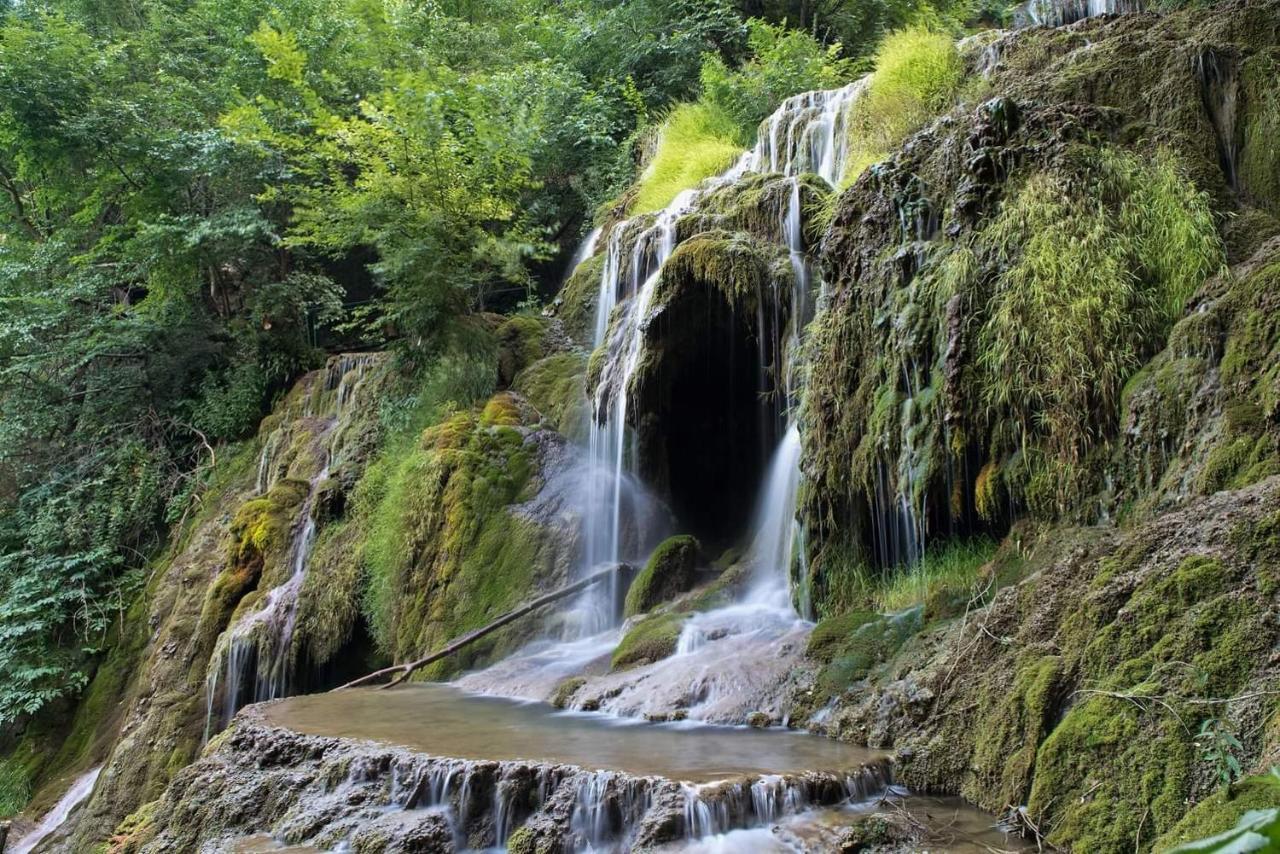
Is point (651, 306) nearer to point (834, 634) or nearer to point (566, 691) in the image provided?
point (566, 691)

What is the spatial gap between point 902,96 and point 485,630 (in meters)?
7.28

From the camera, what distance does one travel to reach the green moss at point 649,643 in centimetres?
640

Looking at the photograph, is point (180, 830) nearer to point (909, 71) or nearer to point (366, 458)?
point (366, 458)

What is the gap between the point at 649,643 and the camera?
256 inches

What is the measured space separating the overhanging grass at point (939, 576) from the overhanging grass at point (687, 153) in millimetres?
7642

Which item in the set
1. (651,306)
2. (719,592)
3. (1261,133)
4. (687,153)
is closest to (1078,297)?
(1261,133)

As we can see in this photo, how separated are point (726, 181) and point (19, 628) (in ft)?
37.0

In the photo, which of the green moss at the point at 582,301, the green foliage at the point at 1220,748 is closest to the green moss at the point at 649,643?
the green foliage at the point at 1220,748

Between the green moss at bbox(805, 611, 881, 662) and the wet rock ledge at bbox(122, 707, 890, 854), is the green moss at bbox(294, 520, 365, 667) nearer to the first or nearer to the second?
the wet rock ledge at bbox(122, 707, 890, 854)

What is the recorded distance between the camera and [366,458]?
10977 millimetres

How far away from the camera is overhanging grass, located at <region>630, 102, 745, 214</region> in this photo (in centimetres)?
1229

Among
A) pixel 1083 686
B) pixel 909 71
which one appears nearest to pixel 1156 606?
pixel 1083 686

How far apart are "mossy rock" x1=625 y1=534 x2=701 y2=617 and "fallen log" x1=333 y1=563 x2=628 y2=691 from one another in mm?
417

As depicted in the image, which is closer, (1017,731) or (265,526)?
(1017,731)
